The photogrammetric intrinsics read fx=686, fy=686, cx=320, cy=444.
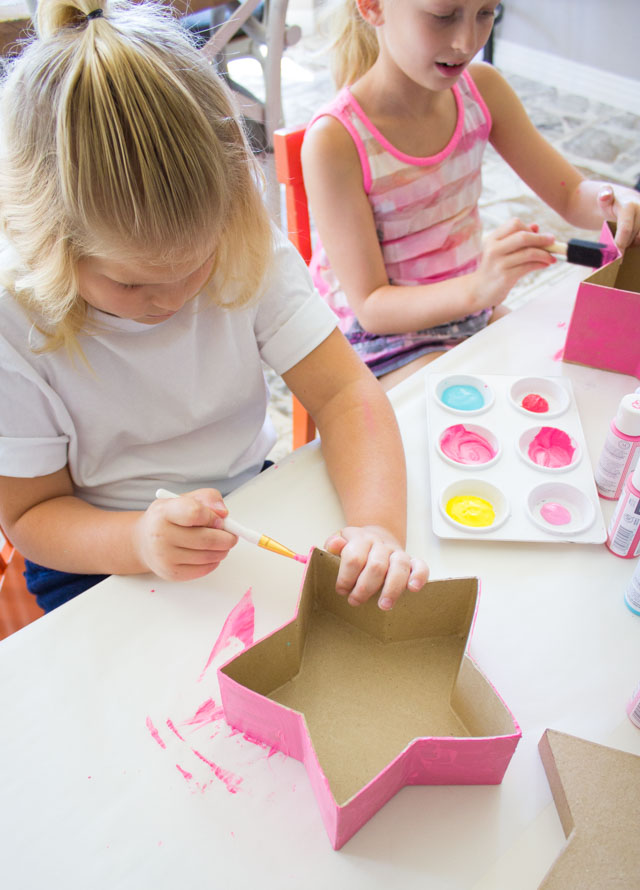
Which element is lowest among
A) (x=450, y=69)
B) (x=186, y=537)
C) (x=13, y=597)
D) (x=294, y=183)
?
(x=13, y=597)

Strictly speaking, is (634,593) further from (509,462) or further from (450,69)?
(450,69)

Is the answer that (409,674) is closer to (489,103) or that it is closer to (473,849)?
(473,849)

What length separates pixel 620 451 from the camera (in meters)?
0.63

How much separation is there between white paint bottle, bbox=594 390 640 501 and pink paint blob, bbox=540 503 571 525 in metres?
0.04

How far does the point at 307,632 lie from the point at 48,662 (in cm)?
21

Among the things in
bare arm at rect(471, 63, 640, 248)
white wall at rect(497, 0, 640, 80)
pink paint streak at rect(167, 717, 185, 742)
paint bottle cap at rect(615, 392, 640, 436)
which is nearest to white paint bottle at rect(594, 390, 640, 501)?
paint bottle cap at rect(615, 392, 640, 436)

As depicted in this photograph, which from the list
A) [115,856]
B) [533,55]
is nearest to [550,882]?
[115,856]

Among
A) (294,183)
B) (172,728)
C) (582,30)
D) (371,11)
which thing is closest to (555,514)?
(172,728)

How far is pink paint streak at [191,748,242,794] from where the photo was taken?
1.57ft

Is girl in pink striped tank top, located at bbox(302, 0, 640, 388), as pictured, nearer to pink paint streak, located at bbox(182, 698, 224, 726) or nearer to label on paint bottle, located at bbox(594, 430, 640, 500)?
label on paint bottle, located at bbox(594, 430, 640, 500)

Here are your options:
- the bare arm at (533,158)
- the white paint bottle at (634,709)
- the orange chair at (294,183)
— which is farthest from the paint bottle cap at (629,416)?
the bare arm at (533,158)

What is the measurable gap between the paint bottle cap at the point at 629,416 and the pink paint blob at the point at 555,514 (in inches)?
3.8

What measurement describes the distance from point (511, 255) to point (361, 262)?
23cm

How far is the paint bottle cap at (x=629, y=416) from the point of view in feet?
1.99
